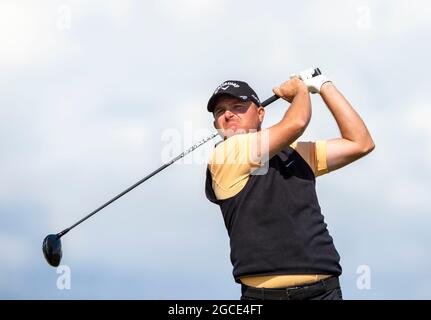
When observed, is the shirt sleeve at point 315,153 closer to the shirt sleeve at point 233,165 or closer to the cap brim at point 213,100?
the shirt sleeve at point 233,165

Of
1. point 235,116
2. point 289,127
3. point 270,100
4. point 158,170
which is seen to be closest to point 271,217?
point 289,127

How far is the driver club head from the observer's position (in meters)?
12.0

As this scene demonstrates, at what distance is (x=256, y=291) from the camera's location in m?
7.59

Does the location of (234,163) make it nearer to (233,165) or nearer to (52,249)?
(233,165)

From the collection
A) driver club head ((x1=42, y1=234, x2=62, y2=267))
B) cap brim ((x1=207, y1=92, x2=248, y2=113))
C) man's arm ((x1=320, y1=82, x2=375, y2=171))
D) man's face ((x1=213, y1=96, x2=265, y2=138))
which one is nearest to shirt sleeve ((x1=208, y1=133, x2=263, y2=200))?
man's face ((x1=213, y1=96, x2=265, y2=138))

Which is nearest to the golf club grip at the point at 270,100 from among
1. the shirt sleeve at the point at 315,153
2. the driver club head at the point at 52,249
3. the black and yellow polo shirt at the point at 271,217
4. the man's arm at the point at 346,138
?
the man's arm at the point at 346,138

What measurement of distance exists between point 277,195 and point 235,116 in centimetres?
126

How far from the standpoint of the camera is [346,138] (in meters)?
8.65
